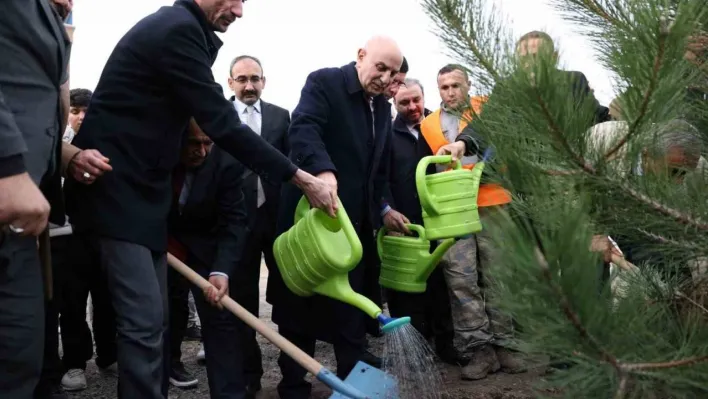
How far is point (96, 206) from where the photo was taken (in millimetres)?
2346

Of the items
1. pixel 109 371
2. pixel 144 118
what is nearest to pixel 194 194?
pixel 144 118

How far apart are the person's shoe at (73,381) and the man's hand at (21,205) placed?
204 centimetres

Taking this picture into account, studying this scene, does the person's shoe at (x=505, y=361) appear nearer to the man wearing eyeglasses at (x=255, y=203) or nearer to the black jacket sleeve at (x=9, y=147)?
the man wearing eyeglasses at (x=255, y=203)

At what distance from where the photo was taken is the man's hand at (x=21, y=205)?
5.25 ft

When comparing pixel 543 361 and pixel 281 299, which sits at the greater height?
pixel 543 361

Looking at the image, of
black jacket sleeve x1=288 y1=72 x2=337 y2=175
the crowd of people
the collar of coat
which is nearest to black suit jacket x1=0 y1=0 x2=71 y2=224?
the crowd of people

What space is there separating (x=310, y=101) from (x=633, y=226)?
196 centimetres

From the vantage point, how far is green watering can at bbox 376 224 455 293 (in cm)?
330

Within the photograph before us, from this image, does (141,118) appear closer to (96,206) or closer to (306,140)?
(96,206)

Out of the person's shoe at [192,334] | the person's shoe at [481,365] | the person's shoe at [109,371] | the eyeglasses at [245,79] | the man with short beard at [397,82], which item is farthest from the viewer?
the person's shoe at [192,334]

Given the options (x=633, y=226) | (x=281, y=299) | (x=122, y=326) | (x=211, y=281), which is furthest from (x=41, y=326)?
(x=281, y=299)

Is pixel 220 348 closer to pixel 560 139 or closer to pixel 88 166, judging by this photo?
pixel 88 166

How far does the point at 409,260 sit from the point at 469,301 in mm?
616

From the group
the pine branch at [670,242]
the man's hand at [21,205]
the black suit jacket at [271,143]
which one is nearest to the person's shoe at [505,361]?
the black suit jacket at [271,143]
